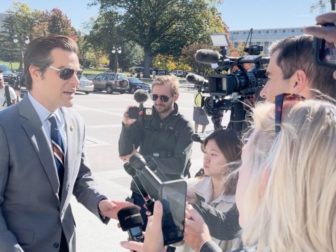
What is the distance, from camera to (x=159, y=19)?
148ft

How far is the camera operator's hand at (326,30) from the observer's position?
1.33 metres

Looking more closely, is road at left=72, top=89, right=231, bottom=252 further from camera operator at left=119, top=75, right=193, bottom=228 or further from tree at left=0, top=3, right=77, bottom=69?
tree at left=0, top=3, right=77, bottom=69

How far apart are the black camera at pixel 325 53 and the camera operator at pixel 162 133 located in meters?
1.95

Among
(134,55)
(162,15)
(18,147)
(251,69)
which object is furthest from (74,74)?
(134,55)

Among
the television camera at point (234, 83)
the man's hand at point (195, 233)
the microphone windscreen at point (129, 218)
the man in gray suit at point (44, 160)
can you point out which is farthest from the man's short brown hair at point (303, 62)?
the man in gray suit at point (44, 160)

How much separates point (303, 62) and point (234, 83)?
56 cm

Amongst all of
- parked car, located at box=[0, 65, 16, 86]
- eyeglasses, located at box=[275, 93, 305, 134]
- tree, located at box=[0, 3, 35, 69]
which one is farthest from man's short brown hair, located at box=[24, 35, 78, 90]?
tree, located at box=[0, 3, 35, 69]

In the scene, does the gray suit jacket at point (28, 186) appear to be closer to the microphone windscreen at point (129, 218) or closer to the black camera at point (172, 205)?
the microphone windscreen at point (129, 218)

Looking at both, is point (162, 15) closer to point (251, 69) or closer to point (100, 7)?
point (100, 7)

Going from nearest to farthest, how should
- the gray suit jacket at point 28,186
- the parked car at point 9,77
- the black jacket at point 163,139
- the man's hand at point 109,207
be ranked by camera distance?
the gray suit jacket at point 28,186 → the man's hand at point 109,207 → the black jacket at point 163,139 → the parked car at point 9,77

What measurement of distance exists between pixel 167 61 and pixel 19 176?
4954cm

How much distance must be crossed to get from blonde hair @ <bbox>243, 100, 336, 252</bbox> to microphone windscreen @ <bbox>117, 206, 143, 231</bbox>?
2.65 feet

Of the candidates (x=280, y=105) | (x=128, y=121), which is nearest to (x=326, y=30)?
(x=280, y=105)

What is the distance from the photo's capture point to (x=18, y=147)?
6.52 feet
